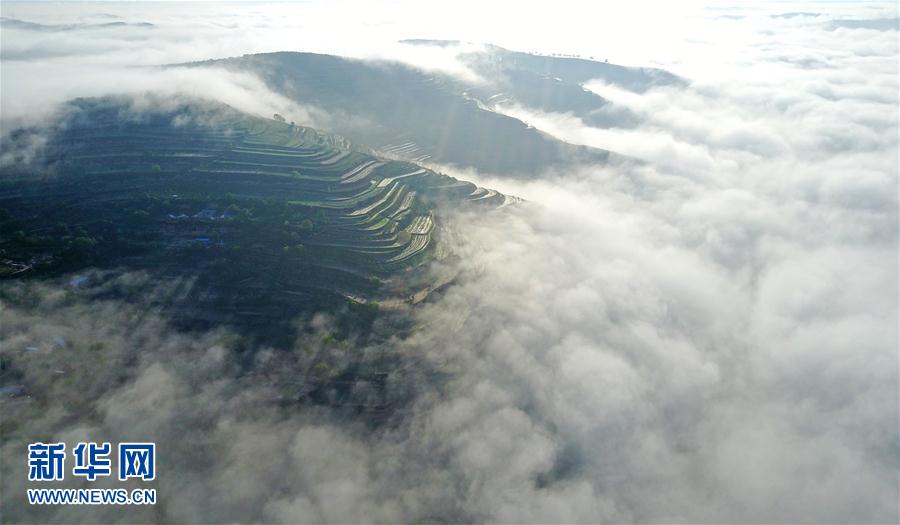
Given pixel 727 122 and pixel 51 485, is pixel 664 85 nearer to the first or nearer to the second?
pixel 727 122

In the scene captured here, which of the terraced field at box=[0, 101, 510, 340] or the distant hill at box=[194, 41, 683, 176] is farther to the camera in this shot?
the distant hill at box=[194, 41, 683, 176]

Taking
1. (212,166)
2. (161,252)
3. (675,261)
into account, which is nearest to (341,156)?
(212,166)

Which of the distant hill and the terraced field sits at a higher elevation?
the distant hill

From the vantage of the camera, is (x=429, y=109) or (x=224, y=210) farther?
(x=429, y=109)

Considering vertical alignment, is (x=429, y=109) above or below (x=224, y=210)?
above

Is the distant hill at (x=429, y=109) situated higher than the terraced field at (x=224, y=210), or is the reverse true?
the distant hill at (x=429, y=109)
